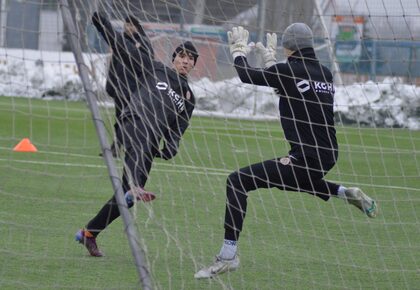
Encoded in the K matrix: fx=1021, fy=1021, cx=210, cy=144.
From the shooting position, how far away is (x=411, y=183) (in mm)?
13891

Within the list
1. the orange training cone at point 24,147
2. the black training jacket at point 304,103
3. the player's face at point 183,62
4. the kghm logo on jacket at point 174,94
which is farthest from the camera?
the orange training cone at point 24,147

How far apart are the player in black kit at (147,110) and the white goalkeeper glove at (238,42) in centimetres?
62

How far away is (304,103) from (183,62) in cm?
124

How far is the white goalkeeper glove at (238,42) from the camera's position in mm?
8031

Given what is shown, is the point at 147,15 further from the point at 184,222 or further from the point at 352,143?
the point at 352,143

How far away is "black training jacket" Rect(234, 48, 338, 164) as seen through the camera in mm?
7930

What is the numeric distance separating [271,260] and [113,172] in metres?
2.94

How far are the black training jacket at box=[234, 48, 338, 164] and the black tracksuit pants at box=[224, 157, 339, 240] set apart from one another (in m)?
0.09

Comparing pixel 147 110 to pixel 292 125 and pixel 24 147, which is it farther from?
pixel 24 147

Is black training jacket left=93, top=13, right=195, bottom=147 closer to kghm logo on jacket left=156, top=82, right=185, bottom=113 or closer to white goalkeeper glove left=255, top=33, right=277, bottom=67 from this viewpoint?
kghm logo on jacket left=156, top=82, right=185, bottom=113

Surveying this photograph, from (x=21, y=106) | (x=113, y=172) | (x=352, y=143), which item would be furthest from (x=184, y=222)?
(x=21, y=106)

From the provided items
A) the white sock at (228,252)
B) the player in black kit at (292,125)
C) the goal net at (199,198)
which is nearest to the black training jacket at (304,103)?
the player in black kit at (292,125)

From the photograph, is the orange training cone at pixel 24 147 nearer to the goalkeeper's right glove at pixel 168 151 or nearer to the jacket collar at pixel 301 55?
the goalkeeper's right glove at pixel 168 151

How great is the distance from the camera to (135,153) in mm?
8055
